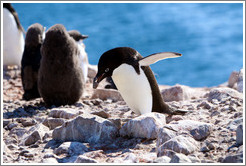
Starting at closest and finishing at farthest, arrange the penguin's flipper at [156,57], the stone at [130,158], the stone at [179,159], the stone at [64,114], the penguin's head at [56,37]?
the stone at [179,159] → the stone at [130,158] → the penguin's flipper at [156,57] → the stone at [64,114] → the penguin's head at [56,37]

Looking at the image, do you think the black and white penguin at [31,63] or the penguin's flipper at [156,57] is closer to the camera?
the penguin's flipper at [156,57]

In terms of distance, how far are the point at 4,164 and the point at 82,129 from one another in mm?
735

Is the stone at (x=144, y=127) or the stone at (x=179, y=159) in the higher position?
the stone at (x=144, y=127)

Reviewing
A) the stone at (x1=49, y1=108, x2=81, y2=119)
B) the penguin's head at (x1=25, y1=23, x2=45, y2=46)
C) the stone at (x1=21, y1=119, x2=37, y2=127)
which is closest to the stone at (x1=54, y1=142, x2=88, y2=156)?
the stone at (x1=49, y1=108, x2=81, y2=119)

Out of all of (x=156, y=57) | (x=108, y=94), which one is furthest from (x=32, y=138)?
(x=108, y=94)

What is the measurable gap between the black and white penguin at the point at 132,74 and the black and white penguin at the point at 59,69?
1619mm

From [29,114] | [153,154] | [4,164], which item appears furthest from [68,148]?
[29,114]

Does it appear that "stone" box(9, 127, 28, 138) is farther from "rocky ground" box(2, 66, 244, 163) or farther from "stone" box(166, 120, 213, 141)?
"stone" box(166, 120, 213, 141)

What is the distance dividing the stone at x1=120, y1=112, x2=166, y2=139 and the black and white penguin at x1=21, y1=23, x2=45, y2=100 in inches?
132

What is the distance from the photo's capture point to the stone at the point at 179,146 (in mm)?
2730

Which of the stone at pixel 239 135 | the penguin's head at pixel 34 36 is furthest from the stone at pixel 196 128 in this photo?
the penguin's head at pixel 34 36

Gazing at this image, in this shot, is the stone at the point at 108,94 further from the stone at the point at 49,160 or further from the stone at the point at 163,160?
the stone at the point at 163,160

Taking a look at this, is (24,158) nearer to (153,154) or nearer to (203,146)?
(153,154)

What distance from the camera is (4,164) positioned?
284cm
